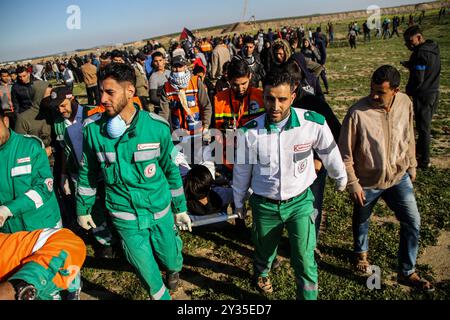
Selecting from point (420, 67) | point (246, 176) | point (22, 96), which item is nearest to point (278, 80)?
point (246, 176)

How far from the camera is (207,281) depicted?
4215 mm

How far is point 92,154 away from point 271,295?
2486 mm

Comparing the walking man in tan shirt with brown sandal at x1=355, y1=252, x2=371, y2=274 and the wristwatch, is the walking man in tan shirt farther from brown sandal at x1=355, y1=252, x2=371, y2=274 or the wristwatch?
the wristwatch

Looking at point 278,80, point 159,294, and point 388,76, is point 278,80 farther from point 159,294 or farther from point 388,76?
point 159,294

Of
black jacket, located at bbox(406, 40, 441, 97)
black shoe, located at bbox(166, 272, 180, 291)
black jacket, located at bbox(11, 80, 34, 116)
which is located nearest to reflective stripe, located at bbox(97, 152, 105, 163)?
black shoe, located at bbox(166, 272, 180, 291)

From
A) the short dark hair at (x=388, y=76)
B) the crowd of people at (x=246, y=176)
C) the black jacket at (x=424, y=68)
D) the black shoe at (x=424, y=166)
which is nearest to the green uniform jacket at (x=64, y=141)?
the crowd of people at (x=246, y=176)

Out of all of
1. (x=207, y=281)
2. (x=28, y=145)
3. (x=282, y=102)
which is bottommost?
(x=207, y=281)

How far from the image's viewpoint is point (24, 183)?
306 cm

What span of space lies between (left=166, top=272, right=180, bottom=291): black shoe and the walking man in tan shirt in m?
2.20

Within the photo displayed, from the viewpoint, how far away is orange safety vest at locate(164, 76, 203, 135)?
5605mm

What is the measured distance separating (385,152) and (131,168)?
2456 mm
